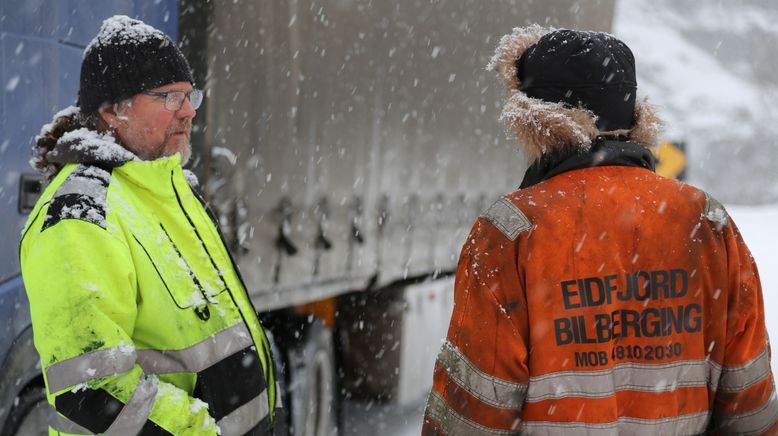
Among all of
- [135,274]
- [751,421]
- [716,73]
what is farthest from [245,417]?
[716,73]

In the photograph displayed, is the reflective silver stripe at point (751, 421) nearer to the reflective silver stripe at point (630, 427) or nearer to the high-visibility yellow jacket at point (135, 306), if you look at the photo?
the reflective silver stripe at point (630, 427)

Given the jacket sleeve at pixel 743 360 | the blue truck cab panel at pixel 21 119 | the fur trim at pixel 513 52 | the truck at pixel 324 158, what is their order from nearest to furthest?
the jacket sleeve at pixel 743 360 → the fur trim at pixel 513 52 → the blue truck cab panel at pixel 21 119 → the truck at pixel 324 158

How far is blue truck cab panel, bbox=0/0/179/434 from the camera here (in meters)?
2.85

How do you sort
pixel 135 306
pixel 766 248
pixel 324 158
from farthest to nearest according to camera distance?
pixel 766 248
pixel 324 158
pixel 135 306

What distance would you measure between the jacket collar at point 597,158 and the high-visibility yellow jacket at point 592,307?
16 mm

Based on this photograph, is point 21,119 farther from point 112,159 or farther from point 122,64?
point 112,159

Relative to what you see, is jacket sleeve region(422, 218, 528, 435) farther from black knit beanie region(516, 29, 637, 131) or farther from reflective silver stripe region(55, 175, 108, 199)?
reflective silver stripe region(55, 175, 108, 199)

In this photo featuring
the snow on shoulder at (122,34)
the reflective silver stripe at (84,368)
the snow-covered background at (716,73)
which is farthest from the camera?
the snow-covered background at (716,73)

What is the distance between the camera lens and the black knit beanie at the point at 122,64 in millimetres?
2234

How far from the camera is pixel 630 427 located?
6.54 feet

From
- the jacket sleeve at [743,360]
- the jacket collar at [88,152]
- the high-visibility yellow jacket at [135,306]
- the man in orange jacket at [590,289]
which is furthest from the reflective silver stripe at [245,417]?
A: the jacket sleeve at [743,360]

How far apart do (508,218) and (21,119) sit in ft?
6.09

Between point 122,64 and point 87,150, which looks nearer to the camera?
point 87,150

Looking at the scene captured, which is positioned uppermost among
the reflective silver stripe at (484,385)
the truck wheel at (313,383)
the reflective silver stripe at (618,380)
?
the reflective silver stripe at (618,380)
